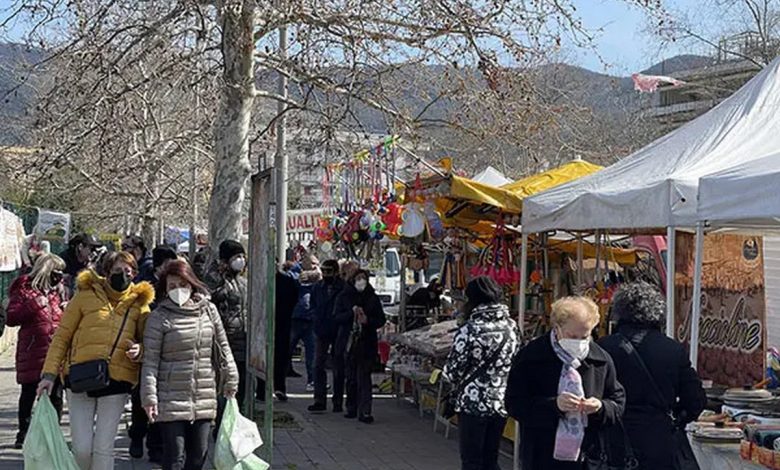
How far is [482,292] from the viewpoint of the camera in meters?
7.02

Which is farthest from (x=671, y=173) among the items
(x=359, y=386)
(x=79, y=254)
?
(x=79, y=254)

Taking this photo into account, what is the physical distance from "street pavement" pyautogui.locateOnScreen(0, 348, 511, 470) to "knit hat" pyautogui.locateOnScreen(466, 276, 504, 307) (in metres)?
2.84

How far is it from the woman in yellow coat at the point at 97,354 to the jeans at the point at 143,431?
79.6 inches

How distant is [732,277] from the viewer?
927 centimetres

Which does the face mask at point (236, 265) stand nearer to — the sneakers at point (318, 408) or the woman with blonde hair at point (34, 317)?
the woman with blonde hair at point (34, 317)

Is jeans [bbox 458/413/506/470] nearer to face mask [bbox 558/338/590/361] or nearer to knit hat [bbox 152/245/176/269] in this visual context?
face mask [bbox 558/338/590/361]

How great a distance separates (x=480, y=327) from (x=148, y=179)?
2050 centimetres

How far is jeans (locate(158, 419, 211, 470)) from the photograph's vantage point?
665 cm

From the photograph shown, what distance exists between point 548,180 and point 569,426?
5871mm

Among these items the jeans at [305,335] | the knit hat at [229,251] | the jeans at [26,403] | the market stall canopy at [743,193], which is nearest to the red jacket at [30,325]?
the jeans at [26,403]

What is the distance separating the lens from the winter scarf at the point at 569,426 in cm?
521

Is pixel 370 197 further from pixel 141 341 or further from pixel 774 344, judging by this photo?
pixel 141 341

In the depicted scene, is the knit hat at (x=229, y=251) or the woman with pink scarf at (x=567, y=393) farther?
the knit hat at (x=229, y=251)

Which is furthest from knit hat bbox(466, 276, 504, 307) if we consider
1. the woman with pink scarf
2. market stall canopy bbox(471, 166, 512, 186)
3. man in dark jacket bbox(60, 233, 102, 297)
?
market stall canopy bbox(471, 166, 512, 186)
